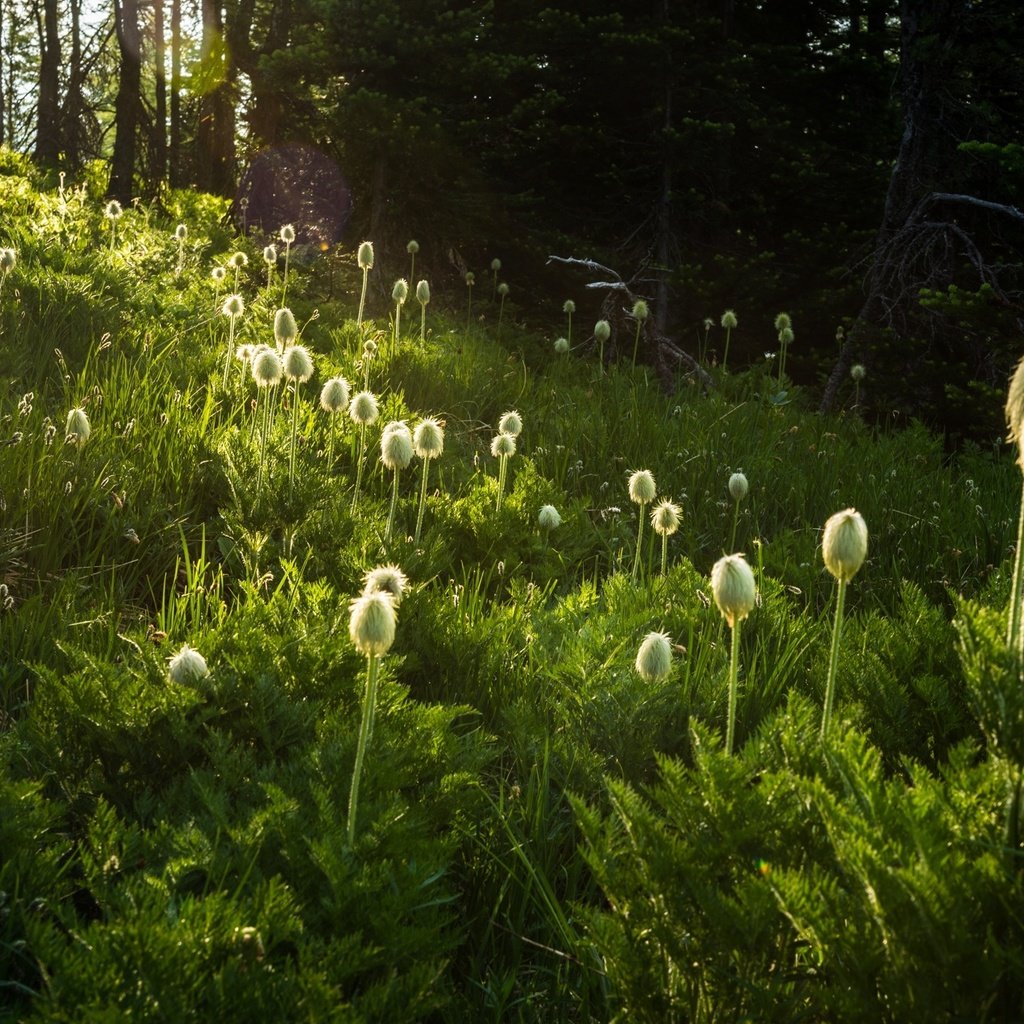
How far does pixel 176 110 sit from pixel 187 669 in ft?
63.4

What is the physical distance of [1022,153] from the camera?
5863mm

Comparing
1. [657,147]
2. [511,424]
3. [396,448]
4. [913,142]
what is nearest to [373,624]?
[396,448]

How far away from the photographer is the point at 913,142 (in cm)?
798

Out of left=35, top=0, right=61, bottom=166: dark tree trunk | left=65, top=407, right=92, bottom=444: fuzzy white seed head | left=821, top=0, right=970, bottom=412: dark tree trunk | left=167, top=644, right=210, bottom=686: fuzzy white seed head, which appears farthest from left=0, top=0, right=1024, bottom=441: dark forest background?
left=167, top=644, right=210, bottom=686: fuzzy white seed head

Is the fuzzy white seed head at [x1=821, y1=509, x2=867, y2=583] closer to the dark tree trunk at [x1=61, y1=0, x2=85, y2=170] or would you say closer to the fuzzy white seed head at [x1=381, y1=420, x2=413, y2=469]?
the fuzzy white seed head at [x1=381, y1=420, x2=413, y2=469]

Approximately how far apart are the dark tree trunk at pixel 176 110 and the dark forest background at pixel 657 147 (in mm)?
4100

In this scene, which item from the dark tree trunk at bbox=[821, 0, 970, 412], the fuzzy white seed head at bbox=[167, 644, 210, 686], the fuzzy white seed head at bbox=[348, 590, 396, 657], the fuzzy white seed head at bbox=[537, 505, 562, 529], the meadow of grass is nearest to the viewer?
the meadow of grass

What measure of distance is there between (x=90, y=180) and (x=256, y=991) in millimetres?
10852

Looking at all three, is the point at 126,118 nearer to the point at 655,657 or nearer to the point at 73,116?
the point at 73,116

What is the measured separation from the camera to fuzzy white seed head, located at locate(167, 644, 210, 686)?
6.91 ft

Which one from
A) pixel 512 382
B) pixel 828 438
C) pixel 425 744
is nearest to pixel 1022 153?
pixel 828 438

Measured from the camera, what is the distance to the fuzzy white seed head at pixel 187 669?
6.91 feet

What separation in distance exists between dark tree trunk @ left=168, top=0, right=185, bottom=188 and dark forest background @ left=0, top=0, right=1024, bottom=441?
13.5ft

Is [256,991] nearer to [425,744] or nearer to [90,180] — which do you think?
[425,744]
